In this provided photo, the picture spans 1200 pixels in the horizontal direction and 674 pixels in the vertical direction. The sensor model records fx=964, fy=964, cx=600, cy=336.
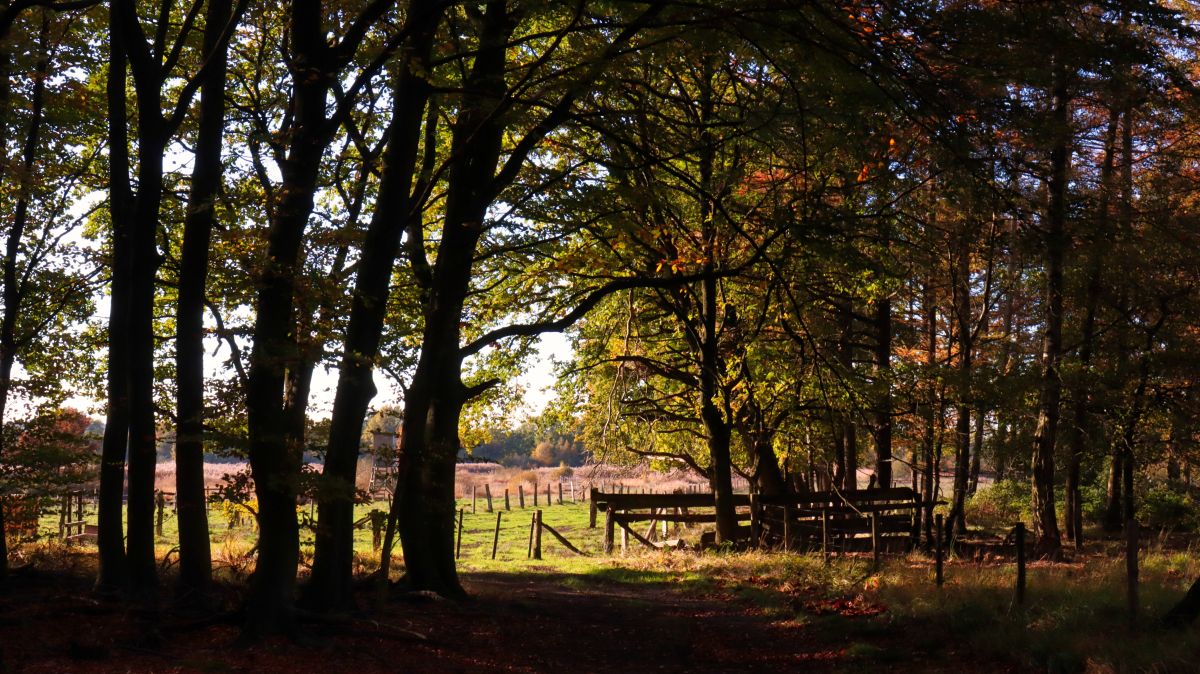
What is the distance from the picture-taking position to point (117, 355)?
11719mm

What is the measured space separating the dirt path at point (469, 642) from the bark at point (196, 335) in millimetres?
1291

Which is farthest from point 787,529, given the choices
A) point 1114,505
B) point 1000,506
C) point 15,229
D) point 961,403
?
point 1000,506

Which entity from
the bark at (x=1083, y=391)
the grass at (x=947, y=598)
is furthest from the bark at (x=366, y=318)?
the bark at (x=1083, y=391)

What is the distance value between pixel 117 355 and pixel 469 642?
5.56 meters

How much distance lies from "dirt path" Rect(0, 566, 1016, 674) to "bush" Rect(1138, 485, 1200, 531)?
60.1 feet

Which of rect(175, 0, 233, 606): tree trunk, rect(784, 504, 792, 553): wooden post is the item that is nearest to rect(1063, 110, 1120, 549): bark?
rect(784, 504, 792, 553): wooden post

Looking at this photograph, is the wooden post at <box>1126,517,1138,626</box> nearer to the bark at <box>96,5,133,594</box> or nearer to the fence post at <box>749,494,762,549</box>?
the bark at <box>96,5,133,594</box>

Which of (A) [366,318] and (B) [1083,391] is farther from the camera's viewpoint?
(B) [1083,391]

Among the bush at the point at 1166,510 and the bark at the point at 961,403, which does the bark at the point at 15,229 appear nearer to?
the bark at the point at 961,403

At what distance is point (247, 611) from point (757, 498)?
13.7 metres

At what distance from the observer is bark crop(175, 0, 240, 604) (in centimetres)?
1146

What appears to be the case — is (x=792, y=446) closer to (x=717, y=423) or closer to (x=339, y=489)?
(x=717, y=423)

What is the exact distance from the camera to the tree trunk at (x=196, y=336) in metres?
11.5

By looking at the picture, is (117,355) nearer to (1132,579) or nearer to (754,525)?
(1132,579)
